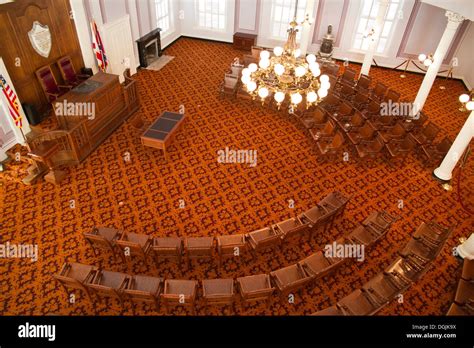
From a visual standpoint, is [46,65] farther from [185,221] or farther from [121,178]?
[185,221]

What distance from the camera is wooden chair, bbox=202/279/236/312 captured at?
5703 millimetres

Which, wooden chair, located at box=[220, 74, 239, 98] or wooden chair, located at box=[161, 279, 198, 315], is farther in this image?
wooden chair, located at box=[220, 74, 239, 98]

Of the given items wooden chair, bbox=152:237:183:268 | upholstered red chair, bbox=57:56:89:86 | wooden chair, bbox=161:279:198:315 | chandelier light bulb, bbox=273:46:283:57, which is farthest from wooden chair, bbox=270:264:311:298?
upholstered red chair, bbox=57:56:89:86

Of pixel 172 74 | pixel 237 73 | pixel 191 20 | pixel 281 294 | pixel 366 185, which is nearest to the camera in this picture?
pixel 281 294

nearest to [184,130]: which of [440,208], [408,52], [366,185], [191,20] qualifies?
[366,185]

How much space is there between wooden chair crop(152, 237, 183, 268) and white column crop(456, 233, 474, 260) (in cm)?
586

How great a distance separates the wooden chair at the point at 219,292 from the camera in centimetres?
570

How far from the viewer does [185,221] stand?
762 centimetres

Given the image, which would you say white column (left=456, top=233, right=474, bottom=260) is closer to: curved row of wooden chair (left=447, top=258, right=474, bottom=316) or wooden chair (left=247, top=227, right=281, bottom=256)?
curved row of wooden chair (left=447, top=258, right=474, bottom=316)

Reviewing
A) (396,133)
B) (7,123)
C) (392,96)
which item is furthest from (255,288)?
(392,96)

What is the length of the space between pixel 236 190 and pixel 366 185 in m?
3.42

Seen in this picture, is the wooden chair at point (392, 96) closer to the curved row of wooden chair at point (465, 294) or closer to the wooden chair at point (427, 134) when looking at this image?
the wooden chair at point (427, 134)

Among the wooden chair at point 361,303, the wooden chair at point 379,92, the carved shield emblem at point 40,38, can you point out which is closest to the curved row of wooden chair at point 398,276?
the wooden chair at point 361,303

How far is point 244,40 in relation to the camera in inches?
599
